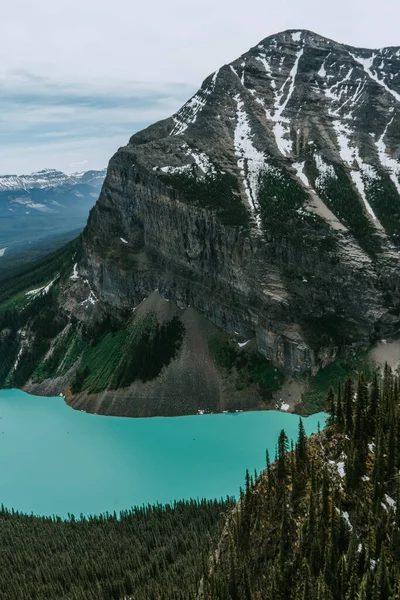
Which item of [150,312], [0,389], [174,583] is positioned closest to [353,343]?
[150,312]

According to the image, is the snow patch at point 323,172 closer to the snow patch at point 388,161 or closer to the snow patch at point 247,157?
the snow patch at point 388,161

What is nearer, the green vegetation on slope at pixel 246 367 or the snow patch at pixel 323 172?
the green vegetation on slope at pixel 246 367

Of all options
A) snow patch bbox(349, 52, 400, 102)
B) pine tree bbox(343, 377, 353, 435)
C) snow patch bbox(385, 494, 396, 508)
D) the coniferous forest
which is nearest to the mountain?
snow patch bbox(349, 52, 400, 102)

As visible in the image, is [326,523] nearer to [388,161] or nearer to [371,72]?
[388,161]

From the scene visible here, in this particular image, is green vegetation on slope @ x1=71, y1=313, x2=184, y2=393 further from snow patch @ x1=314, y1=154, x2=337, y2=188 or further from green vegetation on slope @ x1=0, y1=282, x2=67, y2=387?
snow patch @ x1=314, y1=154, x2=337, y2=188

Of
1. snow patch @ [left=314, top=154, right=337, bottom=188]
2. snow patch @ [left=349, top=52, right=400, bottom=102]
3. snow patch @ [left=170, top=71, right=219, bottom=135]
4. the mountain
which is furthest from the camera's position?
snow patch @ [left=170, top=71, right=219, bottom=135]

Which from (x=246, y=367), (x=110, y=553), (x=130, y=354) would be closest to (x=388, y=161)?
(x=246, y=367)

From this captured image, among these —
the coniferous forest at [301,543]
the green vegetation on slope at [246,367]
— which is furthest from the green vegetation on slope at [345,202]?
the coniferous forest at [301,543]
